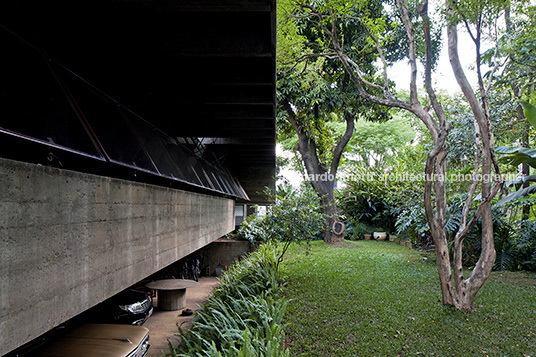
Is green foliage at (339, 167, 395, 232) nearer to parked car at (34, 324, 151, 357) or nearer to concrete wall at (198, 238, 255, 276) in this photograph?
concrete wall at (198, 238, 255, 276)

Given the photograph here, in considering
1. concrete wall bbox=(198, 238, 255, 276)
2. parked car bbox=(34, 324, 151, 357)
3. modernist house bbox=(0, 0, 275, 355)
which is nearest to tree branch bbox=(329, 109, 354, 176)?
concrete wall bbox=(198, 238, 255, 276)

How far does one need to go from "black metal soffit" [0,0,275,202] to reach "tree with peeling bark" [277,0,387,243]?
17.8 feet

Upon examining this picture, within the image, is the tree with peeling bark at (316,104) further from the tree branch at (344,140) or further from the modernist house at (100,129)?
the modernist house at (100,129)

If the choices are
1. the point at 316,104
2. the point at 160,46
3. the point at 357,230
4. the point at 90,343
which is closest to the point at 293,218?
the point at 90,343

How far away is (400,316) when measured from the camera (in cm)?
698

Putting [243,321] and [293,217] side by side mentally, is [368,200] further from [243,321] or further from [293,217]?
[243,321]

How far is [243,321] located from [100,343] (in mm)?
2331

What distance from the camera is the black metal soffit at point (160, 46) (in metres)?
3.53

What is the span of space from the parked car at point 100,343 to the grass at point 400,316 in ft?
8.08

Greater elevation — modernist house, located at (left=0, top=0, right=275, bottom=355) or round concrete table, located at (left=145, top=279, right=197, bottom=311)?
modernist house, located at (left=0, top=0, right=275, bottom=355)

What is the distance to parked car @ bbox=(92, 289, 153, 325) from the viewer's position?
8.02 m

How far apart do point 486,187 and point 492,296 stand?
298 centimetres

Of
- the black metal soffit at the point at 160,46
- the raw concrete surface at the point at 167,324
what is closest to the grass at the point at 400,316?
the raw concrete surface at the point at 167,324

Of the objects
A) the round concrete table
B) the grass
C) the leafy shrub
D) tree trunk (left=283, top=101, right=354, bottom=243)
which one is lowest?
the round concrete table
